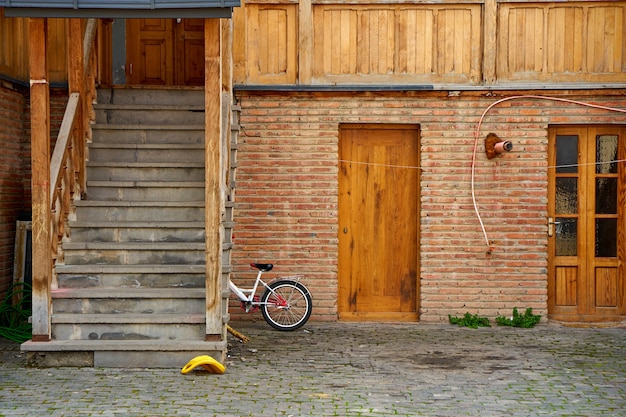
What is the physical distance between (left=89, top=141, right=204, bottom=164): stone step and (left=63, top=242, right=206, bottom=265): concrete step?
1497 millimetres

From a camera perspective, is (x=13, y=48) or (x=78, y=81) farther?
(x=13, y=48)

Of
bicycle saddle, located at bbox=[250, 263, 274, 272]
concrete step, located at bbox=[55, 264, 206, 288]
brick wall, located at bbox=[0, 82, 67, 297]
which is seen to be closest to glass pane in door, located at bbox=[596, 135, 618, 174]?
bicycle saddle, located at bbox=[250, 263, 274, 272]

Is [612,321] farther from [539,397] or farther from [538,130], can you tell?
[539,397]

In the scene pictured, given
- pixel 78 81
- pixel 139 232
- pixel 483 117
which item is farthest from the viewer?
pixel 483 117

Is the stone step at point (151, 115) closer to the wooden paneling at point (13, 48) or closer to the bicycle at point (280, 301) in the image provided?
the wooden paneling at point (13, 48)

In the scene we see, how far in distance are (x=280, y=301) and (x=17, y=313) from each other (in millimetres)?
3297

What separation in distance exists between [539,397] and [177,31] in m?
7.79

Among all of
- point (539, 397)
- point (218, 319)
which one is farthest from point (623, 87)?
point (218, 319)

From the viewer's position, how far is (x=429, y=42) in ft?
34.9

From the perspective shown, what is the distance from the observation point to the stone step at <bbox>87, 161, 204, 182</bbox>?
9797 millimetres

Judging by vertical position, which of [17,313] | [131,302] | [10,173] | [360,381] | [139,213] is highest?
[10,173]

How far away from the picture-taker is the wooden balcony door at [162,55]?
12.1 metres

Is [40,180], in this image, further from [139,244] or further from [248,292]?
[248,292]

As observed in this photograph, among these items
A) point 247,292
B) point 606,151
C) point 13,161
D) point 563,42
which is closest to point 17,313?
point 13,161
